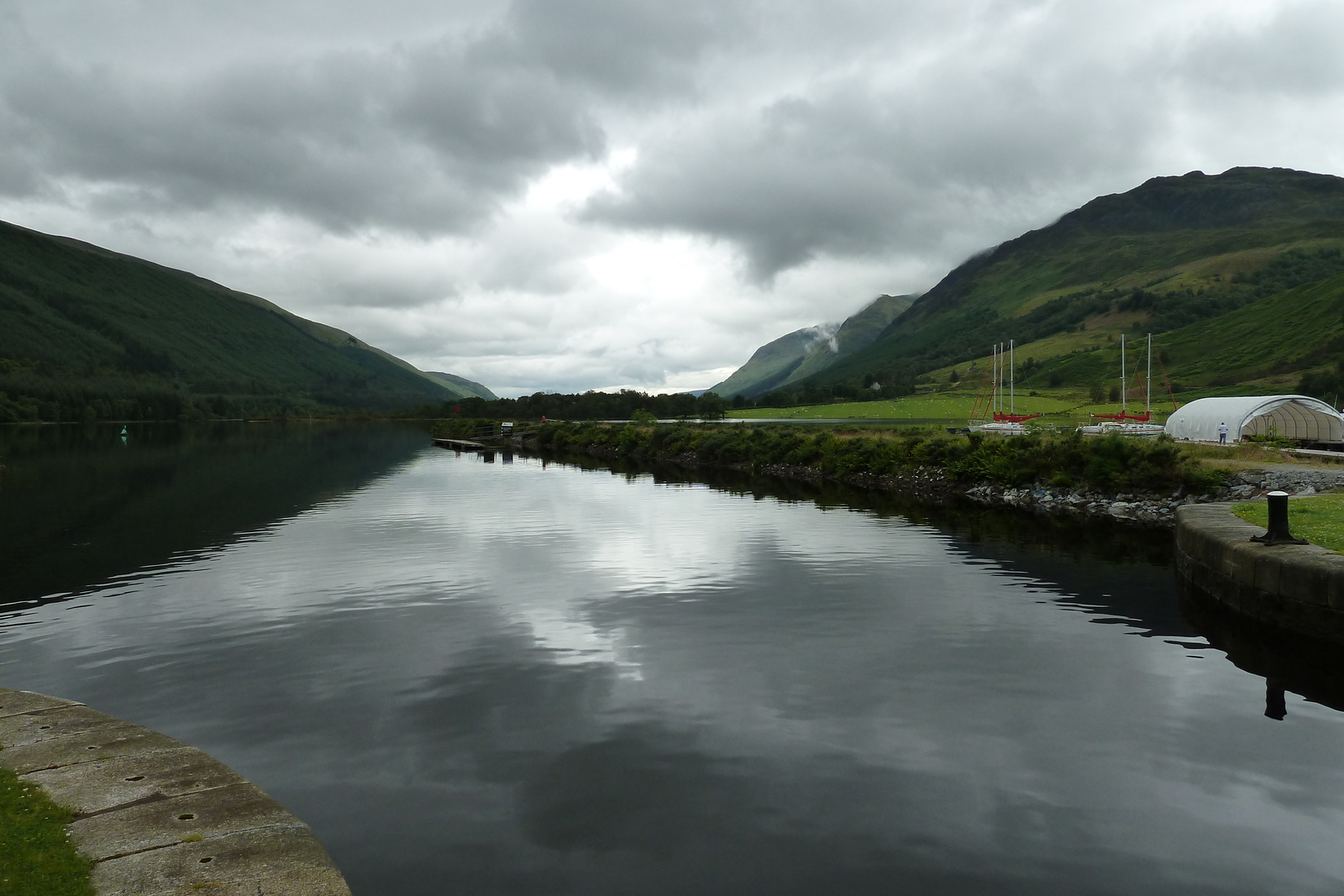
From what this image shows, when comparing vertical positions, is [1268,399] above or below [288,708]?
above

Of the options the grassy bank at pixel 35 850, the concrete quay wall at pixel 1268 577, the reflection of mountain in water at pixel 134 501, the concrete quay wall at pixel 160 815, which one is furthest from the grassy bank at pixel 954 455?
the grassy bank at pixel 35 850

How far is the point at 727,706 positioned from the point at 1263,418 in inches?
2422

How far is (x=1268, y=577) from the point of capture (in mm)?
20031

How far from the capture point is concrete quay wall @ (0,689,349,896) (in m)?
8.15

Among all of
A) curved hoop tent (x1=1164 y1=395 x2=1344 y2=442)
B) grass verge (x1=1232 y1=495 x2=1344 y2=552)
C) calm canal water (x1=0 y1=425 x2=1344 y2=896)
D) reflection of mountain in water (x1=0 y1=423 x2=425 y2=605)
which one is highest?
curved hoop tent (x1=1164 y1=395 x2=1344 y2=442)

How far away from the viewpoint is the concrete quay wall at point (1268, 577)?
18.2 metres

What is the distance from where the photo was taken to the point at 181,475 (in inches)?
2965

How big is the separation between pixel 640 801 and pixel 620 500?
136 feet

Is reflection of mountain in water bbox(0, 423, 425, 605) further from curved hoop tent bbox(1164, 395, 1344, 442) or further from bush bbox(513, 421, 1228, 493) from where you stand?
curved hoop tent bbox(1164, 395, 1344, 442)

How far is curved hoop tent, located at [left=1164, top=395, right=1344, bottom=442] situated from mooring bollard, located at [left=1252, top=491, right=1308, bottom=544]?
41815mm

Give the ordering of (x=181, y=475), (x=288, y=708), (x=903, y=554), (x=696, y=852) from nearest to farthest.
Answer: (x=696, y=852)
(x=288, y=708)
(x=903, y=554)
(x=181, y=475)

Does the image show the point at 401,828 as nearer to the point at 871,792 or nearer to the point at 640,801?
the point at 640,801

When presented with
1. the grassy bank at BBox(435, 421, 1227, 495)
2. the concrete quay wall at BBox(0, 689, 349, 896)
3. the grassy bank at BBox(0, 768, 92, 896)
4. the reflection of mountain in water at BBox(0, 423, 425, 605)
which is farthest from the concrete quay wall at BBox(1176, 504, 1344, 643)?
the reflection of mountain in water at BBox(0, 423, 425, 605)

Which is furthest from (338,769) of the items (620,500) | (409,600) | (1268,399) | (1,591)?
(1268,399)
